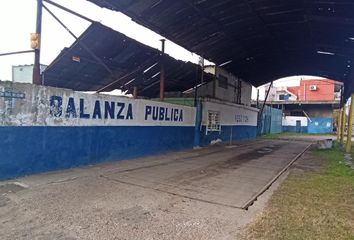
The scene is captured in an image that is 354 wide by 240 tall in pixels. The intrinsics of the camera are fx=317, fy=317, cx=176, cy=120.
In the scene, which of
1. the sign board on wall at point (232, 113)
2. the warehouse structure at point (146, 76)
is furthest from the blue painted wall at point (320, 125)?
the warehouse structure at point (146, 76)

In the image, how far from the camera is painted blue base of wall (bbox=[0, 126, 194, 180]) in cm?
709

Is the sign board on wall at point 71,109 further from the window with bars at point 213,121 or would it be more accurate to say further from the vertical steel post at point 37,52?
the window with bars at point 213,121

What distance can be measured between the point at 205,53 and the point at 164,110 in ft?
18.0

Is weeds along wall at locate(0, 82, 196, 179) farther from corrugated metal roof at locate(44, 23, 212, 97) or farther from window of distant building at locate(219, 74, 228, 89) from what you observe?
window of distant building at locate(219, 74, 228, 89)

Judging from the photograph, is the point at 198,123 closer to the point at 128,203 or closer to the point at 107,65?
the point at 107,65

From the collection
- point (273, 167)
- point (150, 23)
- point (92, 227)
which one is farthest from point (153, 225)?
point (150, 23)

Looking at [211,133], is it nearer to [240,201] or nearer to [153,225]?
[240,201]

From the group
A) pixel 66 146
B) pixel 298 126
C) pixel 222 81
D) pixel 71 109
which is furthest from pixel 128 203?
pixel 298 126

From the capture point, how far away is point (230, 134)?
22375mm

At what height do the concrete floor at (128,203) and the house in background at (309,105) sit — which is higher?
the house in background at (309,105)

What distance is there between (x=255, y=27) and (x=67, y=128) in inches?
390

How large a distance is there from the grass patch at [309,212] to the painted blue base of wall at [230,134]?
9.17 metres

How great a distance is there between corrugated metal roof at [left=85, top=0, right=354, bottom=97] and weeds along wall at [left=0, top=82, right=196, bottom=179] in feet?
10.4

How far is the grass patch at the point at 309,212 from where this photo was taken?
14.8 ft
